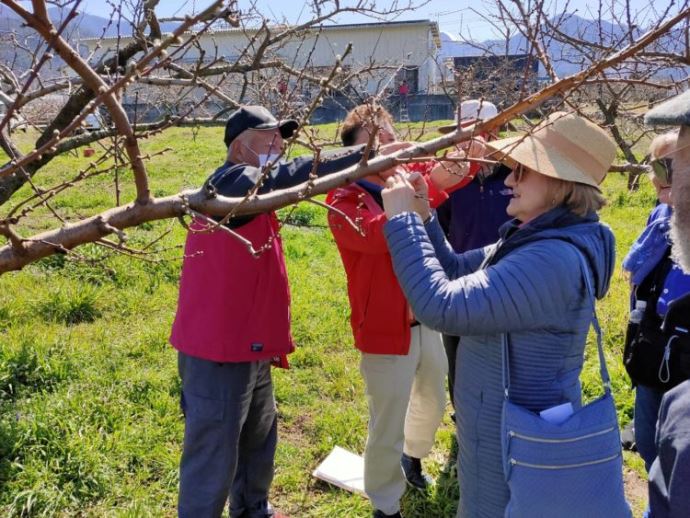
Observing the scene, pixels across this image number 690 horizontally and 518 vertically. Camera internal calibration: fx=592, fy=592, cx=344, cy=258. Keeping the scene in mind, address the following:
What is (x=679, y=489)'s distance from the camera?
94 centimetres

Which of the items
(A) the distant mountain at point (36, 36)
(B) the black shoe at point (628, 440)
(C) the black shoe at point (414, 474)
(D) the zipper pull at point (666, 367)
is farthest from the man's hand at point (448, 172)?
(B) the black shoe at point (628, 440)

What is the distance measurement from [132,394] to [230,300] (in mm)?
1873

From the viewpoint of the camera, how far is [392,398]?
8.13ft

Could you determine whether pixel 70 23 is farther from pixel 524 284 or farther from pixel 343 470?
pixel 343 470

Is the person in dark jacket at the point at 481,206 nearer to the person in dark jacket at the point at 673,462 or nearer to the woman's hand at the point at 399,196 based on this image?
the woman's hand at the point at 399,196

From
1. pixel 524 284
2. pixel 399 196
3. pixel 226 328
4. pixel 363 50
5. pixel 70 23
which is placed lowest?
pixel 226 328

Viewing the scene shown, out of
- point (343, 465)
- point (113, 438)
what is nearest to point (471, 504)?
point (343, 465)

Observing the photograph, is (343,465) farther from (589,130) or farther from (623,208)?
(623,208)

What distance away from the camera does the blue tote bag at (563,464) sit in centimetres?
146

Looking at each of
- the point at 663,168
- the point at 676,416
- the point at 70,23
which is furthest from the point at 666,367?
the point at 70,23

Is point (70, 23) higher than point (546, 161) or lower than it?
higher

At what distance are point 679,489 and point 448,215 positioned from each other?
7.19ft

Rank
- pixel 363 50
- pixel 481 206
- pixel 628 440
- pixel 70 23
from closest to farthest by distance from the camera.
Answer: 1. pixel 70 23
2. pixel 481 206
3. pixel 628 440
4. pixel 363 50

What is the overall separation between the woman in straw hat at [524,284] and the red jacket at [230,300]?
0.73 m
